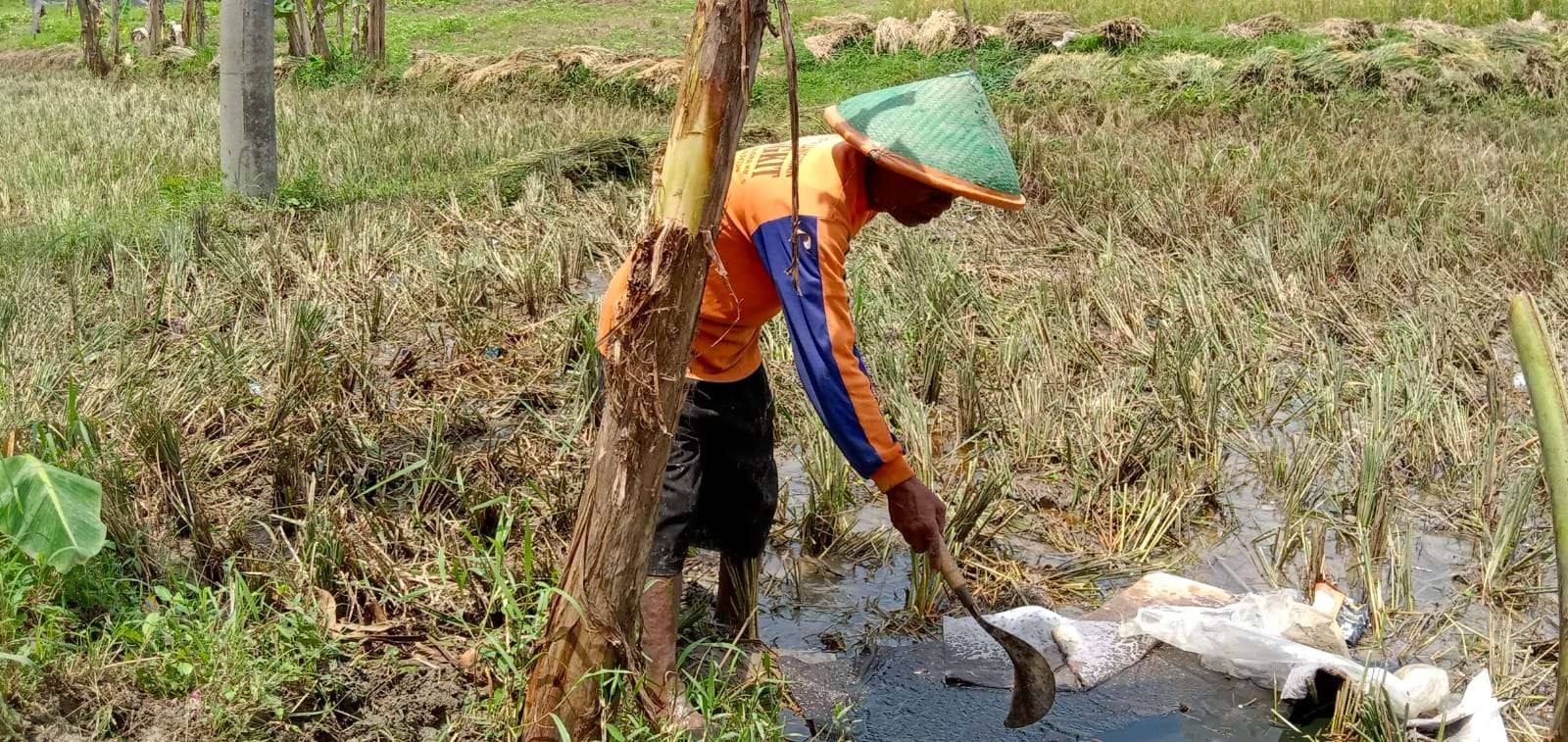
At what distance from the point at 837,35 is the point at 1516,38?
652cm

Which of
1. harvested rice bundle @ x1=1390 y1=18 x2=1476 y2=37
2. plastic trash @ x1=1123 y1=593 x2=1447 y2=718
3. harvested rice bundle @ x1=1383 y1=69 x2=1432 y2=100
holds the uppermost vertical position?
harvested rice bundle @ x1=1390 y1=18 x2=1476 y2=37

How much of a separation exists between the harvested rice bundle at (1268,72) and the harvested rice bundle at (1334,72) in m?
0.09

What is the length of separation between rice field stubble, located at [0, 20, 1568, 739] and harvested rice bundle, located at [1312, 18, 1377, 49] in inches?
167

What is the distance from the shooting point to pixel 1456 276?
511cm

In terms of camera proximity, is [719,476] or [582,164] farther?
[582,164]

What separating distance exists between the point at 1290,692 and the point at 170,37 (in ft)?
68.3

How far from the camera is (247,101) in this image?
20.2ft

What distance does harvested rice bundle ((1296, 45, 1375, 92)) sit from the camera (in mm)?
9203

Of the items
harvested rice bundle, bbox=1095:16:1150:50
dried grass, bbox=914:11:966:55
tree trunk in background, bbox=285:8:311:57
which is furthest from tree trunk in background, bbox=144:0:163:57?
harvested rice bundle, bbox=1095:16:1150:50

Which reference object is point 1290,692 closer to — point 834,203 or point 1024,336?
point 834,203

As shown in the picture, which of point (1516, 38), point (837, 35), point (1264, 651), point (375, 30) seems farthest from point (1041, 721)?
point (375, 30)

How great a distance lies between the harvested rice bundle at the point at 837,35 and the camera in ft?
Result: 44.8

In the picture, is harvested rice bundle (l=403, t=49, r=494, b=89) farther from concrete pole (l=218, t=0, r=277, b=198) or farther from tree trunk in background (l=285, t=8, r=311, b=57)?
concrete pole (l=218, t=0, r=277, b=198)

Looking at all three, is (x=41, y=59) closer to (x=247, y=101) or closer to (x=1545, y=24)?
(x=247, y=101)
